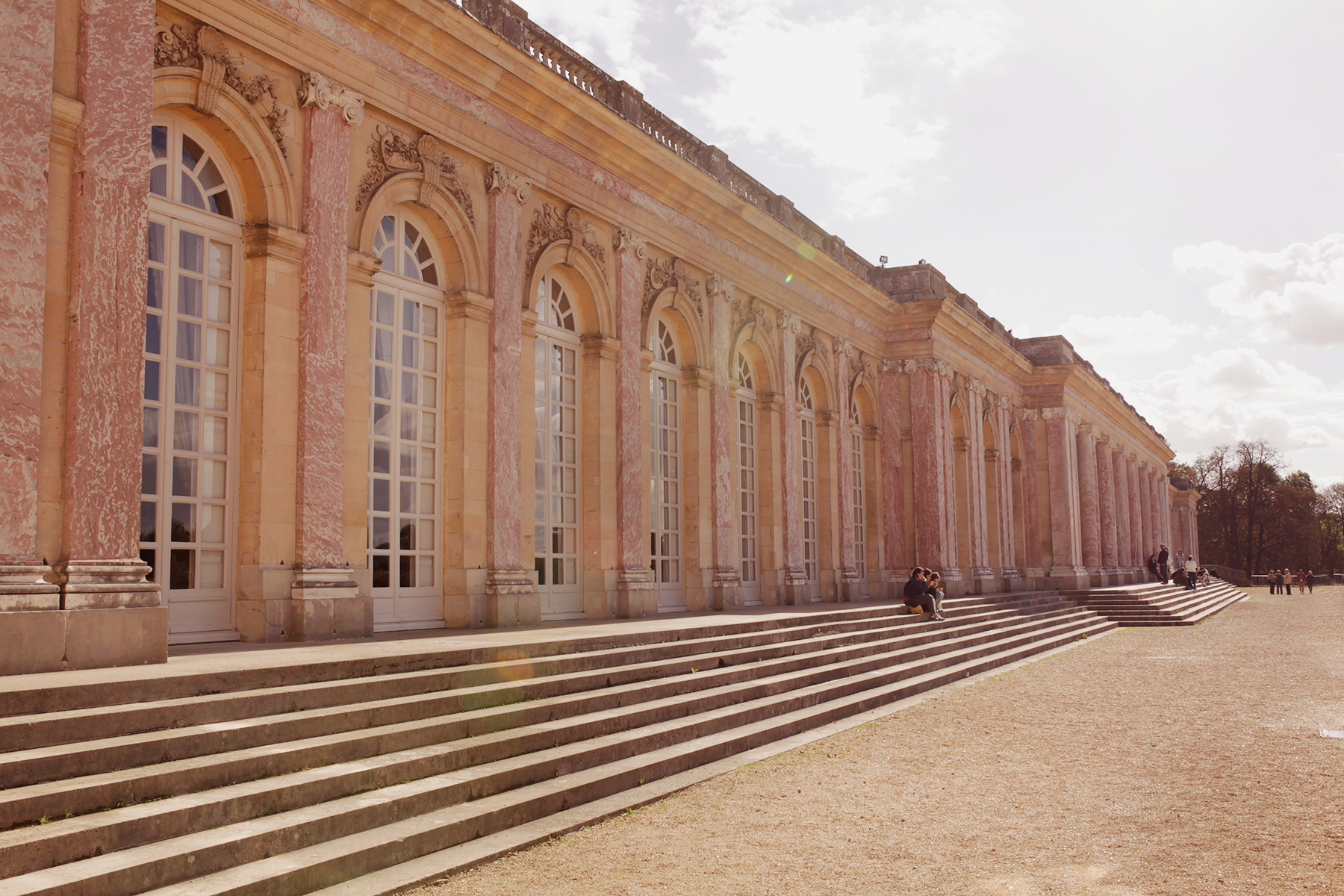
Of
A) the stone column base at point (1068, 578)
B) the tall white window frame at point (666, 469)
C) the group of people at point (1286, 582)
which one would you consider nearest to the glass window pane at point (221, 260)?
the tall white window frame at point (666, 469)

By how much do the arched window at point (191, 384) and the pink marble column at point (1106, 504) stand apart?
36.6 meters

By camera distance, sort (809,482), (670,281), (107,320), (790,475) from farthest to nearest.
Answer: (809,482) < (790,475) < (670,281) < (107,320)

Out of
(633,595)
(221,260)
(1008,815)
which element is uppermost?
(221,260)

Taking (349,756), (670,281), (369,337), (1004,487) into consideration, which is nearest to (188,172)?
(369,337)

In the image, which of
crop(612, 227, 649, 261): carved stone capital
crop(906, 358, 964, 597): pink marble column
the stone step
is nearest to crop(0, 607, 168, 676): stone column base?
the stone step

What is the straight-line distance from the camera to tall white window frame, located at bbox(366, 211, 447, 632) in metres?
11.7

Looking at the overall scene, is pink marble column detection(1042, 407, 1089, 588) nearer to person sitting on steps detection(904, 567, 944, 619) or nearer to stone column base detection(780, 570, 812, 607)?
stone column base detection(780, 570, 812, 607)

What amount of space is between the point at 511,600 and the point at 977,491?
19.6 metres

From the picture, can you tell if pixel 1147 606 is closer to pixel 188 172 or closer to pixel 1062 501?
pixel 1062 501

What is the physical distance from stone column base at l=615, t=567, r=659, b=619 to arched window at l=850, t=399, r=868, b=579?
33.6ft

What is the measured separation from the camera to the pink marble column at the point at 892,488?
25.4 meters

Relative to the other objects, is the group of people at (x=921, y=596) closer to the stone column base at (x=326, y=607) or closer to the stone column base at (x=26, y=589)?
the stone column base at (x=326, y=607)

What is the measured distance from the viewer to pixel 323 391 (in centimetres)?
1055

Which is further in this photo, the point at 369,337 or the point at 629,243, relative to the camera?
the point at 629,243
